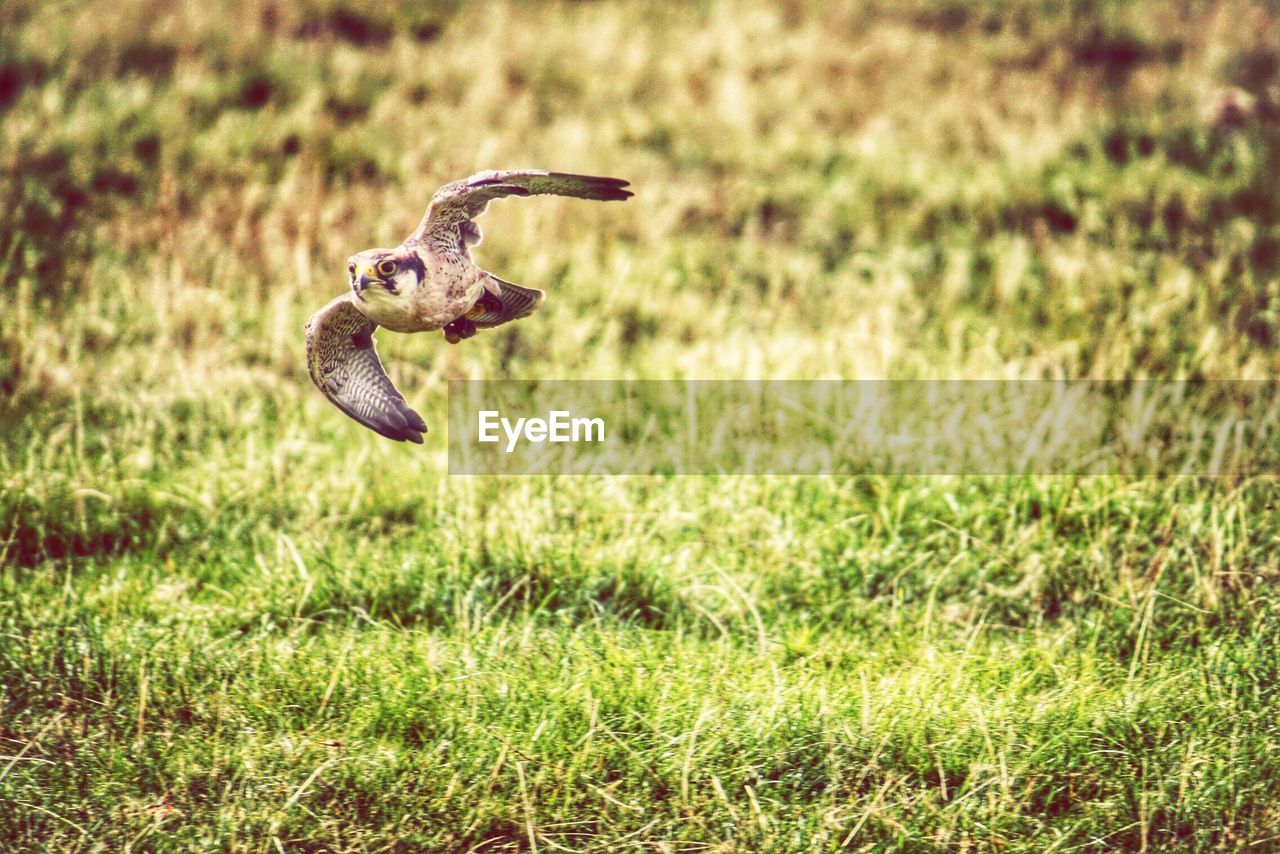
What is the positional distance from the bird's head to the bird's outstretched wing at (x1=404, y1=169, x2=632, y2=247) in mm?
75

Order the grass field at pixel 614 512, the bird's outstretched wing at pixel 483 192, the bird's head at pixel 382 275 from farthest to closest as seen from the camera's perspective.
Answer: the grass field at pixel 614 512 < the bird's outstretched wing at pixel 483 192 < the bird's head at pixel 382 275

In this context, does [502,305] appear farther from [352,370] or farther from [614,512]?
[614,512]

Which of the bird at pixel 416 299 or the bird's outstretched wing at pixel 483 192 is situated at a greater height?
the bird's outstretched wing at pixel 483 192

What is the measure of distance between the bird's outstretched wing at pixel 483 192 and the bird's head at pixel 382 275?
8 centimetres

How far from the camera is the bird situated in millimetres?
1377

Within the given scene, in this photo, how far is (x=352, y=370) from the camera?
5.00ft

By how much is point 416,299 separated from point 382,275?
5cm

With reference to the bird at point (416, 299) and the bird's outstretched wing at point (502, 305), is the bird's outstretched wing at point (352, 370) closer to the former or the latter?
the bird at point (416, 299)

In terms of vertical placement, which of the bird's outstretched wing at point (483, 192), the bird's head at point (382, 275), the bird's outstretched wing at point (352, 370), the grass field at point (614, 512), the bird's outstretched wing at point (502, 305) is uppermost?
the bird's outstretched wing at point (483, 192)

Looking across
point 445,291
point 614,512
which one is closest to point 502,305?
point 445,291

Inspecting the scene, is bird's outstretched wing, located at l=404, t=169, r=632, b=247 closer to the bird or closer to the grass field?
the bird

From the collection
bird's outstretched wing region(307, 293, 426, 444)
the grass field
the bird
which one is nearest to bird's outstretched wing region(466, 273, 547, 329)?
the bird

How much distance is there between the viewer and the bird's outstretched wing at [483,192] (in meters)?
1.52

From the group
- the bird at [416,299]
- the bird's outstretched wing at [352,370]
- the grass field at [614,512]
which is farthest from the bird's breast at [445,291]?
the grass field at [614,512]
